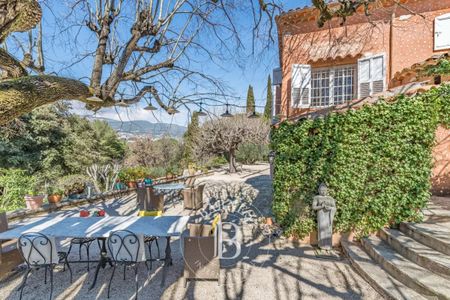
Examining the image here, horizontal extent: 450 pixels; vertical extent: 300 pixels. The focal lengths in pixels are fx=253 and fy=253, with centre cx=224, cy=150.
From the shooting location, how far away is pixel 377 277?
4.23 m

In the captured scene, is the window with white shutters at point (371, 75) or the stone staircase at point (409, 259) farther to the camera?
the window with white shutters at point (371, 75)

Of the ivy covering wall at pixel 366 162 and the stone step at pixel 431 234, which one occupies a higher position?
the ivy covering wall at pixel 366 162

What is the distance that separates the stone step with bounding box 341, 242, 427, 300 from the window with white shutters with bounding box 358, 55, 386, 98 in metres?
5.46

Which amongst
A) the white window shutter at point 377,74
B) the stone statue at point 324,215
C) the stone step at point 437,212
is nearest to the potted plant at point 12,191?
the stone statue at point 324,215

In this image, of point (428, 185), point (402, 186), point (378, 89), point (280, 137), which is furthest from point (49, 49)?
point (378, 89)

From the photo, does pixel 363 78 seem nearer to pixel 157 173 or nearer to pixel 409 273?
pixel 409 273

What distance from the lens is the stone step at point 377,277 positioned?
12.2ft

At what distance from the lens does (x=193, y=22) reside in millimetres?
4742

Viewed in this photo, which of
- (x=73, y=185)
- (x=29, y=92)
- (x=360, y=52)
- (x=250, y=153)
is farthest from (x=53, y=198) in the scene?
(x=250, y=153)

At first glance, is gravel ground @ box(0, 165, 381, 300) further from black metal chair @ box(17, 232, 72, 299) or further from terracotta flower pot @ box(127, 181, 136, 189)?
terracotta flower pot @ box(127, 181, 136, 189)

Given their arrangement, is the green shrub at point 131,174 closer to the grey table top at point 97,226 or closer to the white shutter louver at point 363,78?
the grey table top at point 97,226

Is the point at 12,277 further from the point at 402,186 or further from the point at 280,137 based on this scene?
the point at 402,186

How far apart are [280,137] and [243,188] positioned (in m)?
6.57

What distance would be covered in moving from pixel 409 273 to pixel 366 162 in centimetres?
240
